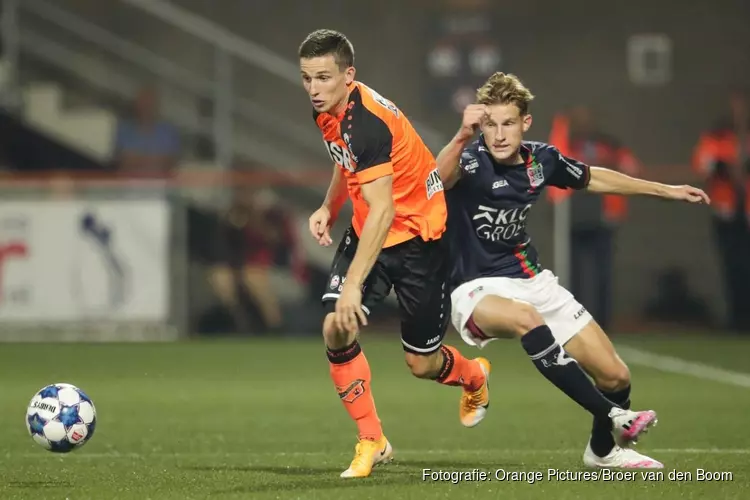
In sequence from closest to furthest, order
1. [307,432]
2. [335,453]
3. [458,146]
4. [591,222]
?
[458,146] → [335,453] → [307,432] → [591,222]

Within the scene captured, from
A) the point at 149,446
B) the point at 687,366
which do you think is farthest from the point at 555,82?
the point at 149,446

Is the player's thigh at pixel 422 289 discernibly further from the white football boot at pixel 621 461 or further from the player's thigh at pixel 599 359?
the white football boot at pixel 621 461

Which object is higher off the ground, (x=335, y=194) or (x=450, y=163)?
(x=450, y=163)

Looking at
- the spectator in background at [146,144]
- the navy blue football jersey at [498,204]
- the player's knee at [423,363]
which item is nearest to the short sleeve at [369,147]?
the navy blue football jersey at [498,204]

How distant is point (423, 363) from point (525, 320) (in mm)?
615

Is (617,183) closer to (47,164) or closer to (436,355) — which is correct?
(436,355)

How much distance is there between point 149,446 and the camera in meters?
8.17

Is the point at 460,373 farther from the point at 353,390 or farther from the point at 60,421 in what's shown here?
the point at 60,421

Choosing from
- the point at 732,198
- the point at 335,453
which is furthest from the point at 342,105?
the point at 732,198

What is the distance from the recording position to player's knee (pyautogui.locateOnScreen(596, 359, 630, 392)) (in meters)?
7.18

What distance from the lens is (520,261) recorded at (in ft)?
24.6

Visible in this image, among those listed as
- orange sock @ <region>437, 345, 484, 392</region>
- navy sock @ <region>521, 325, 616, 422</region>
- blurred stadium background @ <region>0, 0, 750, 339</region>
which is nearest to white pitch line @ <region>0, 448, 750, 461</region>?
orange sock @ <region>437, 345, 484, 392</region>

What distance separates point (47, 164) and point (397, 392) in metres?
8.69

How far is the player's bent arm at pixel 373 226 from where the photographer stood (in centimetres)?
635
